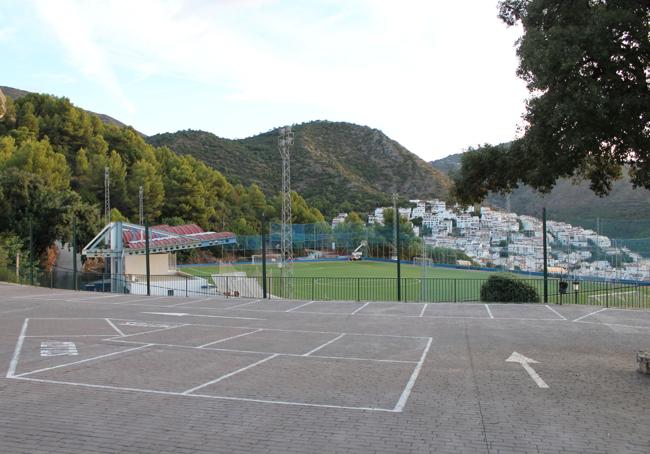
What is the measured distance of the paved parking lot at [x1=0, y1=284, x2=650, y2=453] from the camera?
599cm

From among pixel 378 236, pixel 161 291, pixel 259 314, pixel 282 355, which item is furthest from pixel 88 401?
pixel 378 236

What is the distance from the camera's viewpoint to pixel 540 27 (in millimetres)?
10781

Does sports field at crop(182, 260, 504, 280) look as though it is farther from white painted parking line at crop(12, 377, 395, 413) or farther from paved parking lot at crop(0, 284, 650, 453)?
white painted parking line at crop(12, 377, 395, 413)

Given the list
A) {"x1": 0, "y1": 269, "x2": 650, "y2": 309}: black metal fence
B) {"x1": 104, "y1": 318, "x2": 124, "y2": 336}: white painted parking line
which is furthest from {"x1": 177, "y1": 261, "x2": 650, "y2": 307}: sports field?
{"x1": 104, "y1": 318, "x2": 124, "y2": 336}: white painted parking line

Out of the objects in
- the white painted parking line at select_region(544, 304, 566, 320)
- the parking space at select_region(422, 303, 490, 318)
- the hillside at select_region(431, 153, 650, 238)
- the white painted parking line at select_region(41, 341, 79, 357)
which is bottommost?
the parking space at select_region(422, 303, 490, 318)

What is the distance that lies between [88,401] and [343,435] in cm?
357

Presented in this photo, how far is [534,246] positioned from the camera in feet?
94.9

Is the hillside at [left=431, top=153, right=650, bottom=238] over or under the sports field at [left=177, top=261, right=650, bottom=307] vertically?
over

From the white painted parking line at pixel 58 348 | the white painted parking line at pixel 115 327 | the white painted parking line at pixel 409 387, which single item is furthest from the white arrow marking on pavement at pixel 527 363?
the white painted parking line at pixel 115 327

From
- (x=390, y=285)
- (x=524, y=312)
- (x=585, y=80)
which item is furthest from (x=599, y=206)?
(x=585, y=80)

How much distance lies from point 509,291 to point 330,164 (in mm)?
96259

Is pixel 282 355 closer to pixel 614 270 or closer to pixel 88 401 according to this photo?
pixel 88 401

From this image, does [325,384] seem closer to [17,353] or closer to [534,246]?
[17,353]

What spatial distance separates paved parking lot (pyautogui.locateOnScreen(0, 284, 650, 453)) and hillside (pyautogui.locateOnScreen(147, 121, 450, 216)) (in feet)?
299
